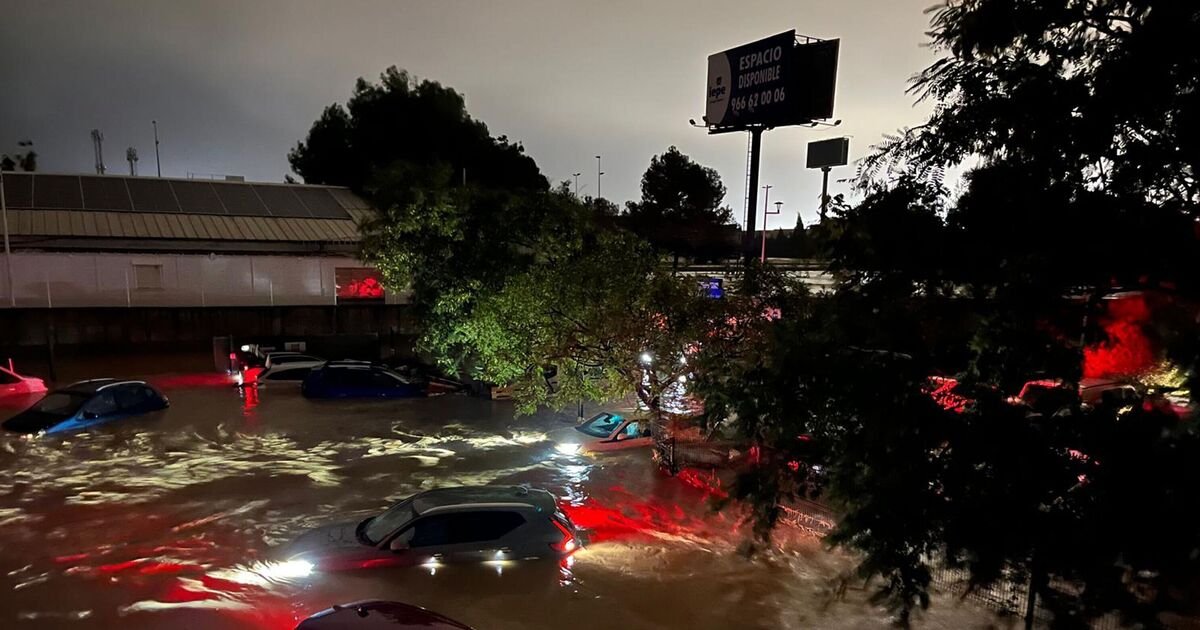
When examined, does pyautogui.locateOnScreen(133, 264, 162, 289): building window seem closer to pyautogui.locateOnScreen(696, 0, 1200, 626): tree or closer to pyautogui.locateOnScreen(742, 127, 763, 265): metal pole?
pyautogui.locateOnScreen(742, 127, 763, 265): metal pole

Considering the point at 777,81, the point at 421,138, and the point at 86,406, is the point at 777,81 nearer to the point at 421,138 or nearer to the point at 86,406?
the point at 86,406

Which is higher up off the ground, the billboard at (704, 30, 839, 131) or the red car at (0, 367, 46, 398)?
the billboard at (704, 30, 839, 131)

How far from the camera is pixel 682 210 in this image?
1764 inches

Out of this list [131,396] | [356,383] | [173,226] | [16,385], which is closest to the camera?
[131,396]

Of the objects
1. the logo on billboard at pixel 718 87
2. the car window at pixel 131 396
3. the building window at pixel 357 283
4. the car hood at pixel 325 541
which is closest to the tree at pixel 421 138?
the building window at pixel 357 283

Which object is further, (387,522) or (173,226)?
(173,226)

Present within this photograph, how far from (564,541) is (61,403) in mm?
14344

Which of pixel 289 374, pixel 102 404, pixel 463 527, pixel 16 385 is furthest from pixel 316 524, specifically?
pixel 16 385

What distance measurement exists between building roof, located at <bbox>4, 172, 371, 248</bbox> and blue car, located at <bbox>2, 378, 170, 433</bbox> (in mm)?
12342

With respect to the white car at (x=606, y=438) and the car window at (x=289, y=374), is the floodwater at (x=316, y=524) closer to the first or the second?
the white car at (x=606, y=438)

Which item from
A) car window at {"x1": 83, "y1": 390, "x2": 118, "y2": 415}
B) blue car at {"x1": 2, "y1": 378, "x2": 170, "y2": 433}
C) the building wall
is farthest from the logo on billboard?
car window at {"x1": 83, "y1": 390, "x2": 118, "y2": 415}

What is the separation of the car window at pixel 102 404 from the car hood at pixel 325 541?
9788mm

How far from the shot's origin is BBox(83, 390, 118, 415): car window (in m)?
16.0

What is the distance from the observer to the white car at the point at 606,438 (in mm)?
15617
